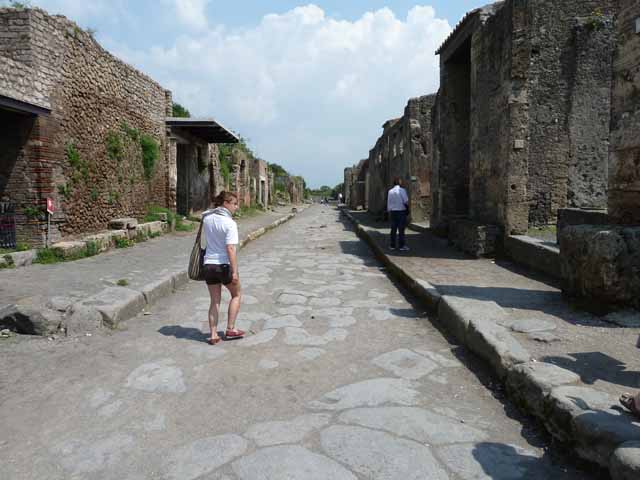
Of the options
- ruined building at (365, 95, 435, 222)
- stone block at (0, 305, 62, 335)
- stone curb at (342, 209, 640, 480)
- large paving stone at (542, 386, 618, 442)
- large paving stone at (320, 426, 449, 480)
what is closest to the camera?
stone curb at (342, 209, 640, 480)

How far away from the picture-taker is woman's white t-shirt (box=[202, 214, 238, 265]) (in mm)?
4387

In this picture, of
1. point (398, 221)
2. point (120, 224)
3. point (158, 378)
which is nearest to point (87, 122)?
point (120, 224)

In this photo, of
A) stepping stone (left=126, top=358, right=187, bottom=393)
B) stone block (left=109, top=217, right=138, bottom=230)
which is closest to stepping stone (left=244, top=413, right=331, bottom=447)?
stepping stone (left=126, top=358, right=187, bottom=393)

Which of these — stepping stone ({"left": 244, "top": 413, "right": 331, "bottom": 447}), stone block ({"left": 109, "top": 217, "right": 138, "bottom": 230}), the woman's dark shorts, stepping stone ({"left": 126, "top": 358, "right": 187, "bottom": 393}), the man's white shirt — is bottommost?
stepping stone ({"left": 126, "top": 358, "right": 187, "bottom": 393})

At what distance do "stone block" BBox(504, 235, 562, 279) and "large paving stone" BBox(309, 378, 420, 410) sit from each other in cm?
347

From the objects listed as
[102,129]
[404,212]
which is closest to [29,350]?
[404,212]

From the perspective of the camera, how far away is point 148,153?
48.3ft

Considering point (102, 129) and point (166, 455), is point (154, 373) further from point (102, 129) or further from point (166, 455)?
point (102, 129)

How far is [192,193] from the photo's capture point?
19.2 m

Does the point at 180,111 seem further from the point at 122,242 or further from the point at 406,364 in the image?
the point at 406,364

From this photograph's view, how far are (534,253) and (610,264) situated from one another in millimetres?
2734

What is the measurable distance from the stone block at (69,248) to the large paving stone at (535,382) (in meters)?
8.28

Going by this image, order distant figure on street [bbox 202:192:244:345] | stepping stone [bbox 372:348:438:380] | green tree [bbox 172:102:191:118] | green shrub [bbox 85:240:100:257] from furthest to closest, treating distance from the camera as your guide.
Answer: green tree [bbox 172:102:191:118]
green shrub [bbox 85:240:100:257]
distant figure on street [bbox 202:192:244:345]
stepping stone [bbox 372:348:438:380]

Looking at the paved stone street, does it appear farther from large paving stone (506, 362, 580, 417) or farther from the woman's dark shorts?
the woman's dark shorts
